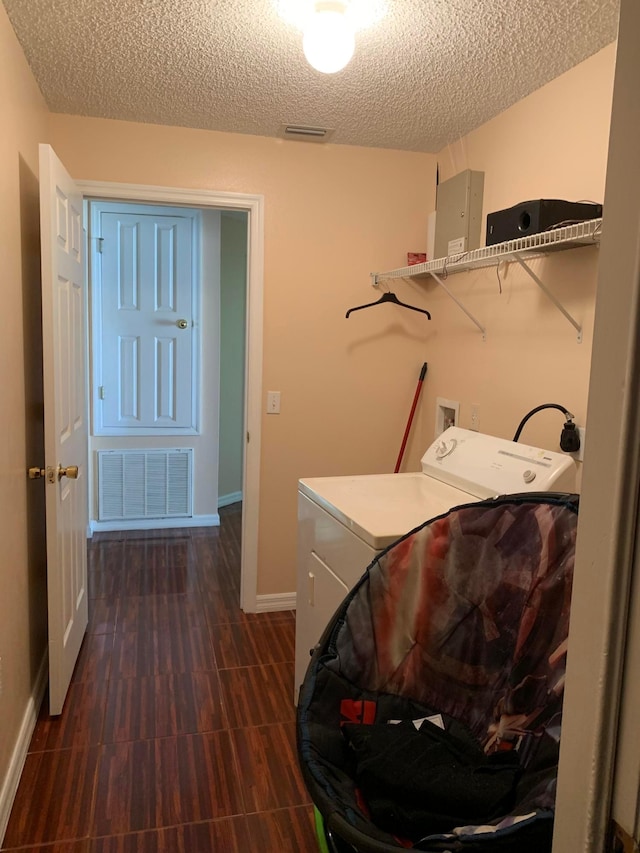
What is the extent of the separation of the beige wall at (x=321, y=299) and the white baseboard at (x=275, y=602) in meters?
0.04

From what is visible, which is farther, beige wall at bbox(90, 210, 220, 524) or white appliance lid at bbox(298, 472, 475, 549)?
beige wall at bbox(90, 210, 220, 524)

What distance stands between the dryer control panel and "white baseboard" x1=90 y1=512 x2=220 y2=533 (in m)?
2.64

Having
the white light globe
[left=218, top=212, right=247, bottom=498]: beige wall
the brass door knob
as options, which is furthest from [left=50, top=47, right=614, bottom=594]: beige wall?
[left=218, top=212, right=247, bottom=498]: beige wall

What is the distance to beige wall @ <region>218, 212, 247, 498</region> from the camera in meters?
5.19

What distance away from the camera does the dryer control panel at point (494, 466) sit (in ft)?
A: 6.53

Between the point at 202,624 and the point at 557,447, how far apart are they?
1942 mm

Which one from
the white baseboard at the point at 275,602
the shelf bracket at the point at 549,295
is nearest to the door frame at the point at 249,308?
the white baseboard at the point at 275,602

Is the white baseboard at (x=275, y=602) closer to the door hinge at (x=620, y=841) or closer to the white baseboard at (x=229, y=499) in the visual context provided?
the white baseboard at (x=229, y=499)

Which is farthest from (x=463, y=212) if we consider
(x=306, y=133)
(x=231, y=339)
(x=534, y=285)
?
(x=231, y=339)

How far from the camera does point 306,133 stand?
3.03 metres

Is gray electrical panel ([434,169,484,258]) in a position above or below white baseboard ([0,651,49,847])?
above

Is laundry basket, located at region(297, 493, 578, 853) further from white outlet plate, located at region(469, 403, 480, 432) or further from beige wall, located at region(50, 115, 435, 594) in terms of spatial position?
beige wall, located at region(50, 115, 435, 594)

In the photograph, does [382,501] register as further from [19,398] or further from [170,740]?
[19,398]

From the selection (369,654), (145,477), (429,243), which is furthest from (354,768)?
(145,477)
